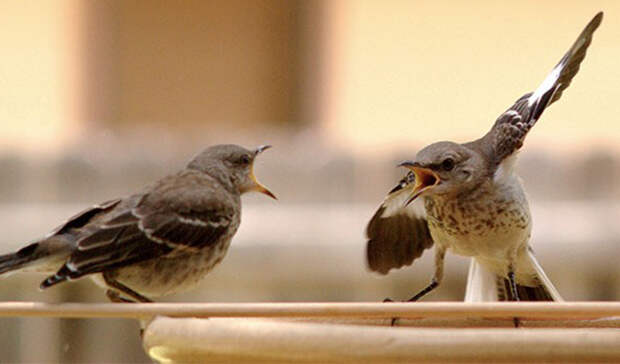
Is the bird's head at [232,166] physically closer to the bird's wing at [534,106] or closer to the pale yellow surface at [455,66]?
the bird's wing at [534,106]

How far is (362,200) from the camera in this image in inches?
153

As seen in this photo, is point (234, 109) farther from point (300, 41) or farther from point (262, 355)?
point (262, 355)

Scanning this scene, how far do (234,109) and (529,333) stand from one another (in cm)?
546

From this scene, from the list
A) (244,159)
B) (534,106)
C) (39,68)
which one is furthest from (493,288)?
(39,68)

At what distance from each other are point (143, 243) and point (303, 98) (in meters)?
4.67

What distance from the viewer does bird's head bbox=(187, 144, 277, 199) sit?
2035 millimetres

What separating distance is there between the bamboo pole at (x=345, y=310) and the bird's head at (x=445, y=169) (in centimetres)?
53

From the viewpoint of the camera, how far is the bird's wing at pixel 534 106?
6.02ft

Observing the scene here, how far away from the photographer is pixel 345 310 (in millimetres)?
1399

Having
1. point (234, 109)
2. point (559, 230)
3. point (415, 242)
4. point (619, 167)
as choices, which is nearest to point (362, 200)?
point (559, 230)

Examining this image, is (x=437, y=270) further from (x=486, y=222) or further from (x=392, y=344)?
(x=392, y=344)

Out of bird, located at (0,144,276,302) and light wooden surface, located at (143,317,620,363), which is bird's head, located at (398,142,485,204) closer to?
bird, located at (0,144,276,302)

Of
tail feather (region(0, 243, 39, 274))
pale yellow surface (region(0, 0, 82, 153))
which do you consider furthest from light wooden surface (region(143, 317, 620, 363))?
pale yellow surface (region(0, 0, 82, 153))

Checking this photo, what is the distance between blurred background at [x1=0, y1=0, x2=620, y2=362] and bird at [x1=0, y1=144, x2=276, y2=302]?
1.84m
